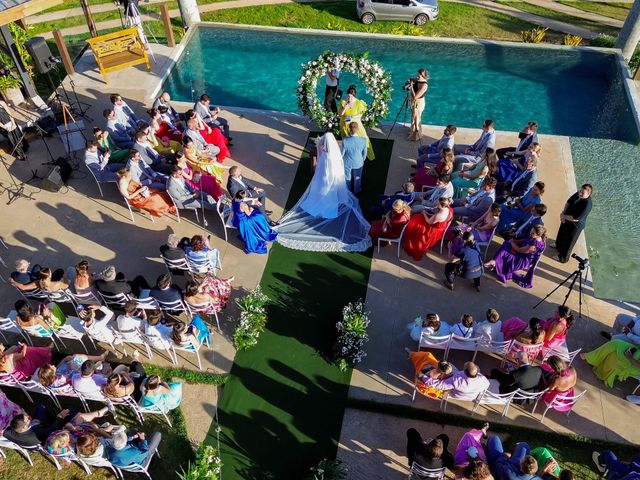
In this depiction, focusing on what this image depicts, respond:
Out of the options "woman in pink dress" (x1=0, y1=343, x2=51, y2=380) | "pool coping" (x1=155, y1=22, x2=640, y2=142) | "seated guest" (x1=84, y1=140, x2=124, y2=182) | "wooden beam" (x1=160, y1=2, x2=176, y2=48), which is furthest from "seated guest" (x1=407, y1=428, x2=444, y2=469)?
"wooden beam" (x1=160, y1=2, x2=176, y2=48)

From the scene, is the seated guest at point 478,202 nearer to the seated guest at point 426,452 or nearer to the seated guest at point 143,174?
the seated guest at point 426,452

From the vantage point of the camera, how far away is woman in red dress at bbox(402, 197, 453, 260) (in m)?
10.3

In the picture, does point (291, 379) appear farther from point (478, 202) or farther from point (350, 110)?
point (350, 110)

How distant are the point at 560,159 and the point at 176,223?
9379 millimetres

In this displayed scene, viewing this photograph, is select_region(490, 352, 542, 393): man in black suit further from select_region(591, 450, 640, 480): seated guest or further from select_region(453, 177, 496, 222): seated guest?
select_region(453, 177, 496, 222): seated guest

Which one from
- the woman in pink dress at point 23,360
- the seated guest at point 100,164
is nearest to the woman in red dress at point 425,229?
the seated guest at point 100,164

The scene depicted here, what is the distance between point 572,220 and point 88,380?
901 cm

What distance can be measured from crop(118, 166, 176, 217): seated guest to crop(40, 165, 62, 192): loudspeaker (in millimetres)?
2301

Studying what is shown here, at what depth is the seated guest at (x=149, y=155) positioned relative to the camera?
39.4ft

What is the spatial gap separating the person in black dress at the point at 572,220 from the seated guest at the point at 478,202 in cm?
142

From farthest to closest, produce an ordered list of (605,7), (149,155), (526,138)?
1. (605,7)
2. (149,155)
3. (526,138)

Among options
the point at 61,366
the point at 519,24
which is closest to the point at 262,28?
the point at 519,24

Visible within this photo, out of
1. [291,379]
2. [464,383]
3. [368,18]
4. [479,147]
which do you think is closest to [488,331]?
[464,383]

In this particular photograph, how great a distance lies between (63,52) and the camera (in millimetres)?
15867
